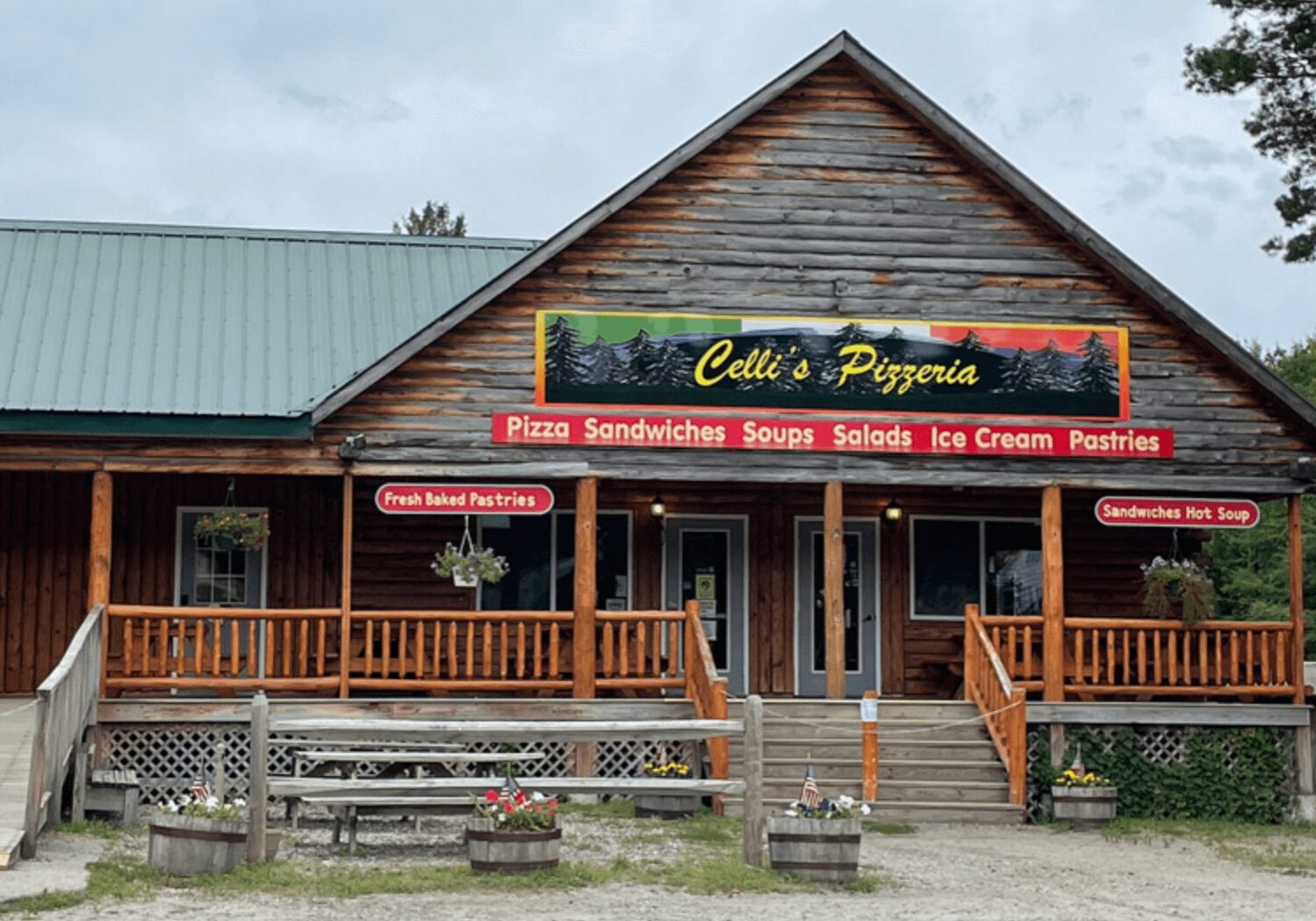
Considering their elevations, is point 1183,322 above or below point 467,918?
above

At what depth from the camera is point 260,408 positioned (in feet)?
65.9

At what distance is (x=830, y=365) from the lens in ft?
69.2

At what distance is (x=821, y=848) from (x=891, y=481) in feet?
25.0

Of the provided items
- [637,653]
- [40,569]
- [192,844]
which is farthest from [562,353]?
[192,844]

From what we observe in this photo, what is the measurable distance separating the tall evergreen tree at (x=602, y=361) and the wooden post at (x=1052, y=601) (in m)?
4.86

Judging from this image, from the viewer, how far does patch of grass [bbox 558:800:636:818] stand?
1825 cm

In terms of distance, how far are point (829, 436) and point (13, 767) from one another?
8.84m

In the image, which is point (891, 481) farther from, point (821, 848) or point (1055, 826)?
point (821, 848)

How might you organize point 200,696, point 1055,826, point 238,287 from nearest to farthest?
point 1055,826 → point 200,696 → point 238,287

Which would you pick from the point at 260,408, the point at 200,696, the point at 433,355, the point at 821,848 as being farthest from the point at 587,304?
the point at 821,848

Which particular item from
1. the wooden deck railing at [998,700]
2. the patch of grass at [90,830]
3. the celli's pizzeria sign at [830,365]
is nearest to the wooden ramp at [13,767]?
the patch of grass at [90,830]

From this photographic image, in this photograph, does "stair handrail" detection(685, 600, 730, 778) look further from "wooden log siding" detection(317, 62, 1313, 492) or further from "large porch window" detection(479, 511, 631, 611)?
"large porch window" detection(479, 511, 631, 611)

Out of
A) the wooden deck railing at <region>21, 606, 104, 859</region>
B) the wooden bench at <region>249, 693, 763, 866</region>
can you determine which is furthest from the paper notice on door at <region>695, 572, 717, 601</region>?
the wooden bench at <region>249, 693, 763, 866</region>

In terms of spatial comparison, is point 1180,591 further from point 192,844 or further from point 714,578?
point 192,844
